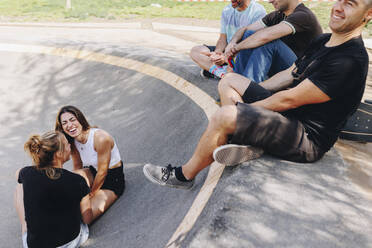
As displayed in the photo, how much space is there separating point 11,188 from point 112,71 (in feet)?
11.3

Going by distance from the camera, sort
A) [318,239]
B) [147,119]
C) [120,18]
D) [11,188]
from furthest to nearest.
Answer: [120,18], [147,119], [11,188], [318,239]

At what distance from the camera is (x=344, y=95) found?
2.53 metres

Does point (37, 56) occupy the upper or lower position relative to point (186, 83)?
lower

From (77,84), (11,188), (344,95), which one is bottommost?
(11,188)

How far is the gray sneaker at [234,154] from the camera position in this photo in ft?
8.62

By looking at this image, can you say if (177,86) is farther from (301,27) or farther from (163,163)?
(301,27)

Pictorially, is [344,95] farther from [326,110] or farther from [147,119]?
[147,119]

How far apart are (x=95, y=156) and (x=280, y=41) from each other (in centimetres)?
271

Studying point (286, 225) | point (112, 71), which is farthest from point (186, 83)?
point (286, 225)

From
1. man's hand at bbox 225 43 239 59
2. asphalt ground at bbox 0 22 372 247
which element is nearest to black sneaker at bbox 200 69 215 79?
asphalt ground at bbox 0 22 372 247

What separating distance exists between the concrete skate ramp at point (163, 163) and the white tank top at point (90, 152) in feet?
1.69

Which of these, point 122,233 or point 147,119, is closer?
point 122,233

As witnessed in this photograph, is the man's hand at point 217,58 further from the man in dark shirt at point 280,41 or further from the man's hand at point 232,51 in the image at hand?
the man in dark shirt at point 280,41

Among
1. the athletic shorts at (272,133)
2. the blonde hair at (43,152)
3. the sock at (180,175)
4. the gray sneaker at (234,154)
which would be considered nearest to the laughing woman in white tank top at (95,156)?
the blonde hair at (43,152)
